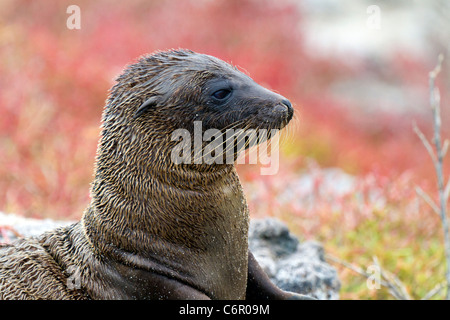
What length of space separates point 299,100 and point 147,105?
9115 mm

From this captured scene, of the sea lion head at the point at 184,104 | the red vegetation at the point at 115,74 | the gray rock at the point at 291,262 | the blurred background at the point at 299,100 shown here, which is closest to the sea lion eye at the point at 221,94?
the sea lion head at the point at 184,104

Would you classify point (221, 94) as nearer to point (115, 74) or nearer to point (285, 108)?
point (285, 108)

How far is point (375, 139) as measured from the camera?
38.0 feet

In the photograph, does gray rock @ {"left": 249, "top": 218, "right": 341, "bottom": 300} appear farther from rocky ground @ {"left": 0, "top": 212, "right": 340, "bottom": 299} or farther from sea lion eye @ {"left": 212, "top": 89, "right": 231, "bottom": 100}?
sea lion eye @ {"left": 212, "top": 89, "right": 231, "bottom": 100}

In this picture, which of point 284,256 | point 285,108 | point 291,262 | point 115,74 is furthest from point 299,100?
point 285,108

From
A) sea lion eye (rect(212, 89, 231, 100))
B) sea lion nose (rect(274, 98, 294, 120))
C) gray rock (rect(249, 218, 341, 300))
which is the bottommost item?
gray rock (rect(249, 218, 341, 300))

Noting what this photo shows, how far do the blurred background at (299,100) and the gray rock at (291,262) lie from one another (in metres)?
0.63

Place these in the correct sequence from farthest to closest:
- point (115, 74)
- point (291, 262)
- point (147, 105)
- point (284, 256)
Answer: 1. point (115, 74)
2. point (284, 256)
3. point (291, 262)
4. point (147, 105)

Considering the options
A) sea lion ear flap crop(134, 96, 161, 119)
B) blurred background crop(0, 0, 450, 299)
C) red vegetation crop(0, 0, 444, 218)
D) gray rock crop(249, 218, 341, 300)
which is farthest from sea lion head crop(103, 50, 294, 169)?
red vegetation crop(0, 0, 444, 218)

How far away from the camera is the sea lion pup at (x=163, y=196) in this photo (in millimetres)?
2641

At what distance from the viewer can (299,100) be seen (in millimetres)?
11539

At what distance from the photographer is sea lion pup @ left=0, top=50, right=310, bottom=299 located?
2.64 metres

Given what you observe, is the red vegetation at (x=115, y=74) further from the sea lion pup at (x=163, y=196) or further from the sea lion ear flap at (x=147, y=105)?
the sea lion ear flap at (x=147, y=105)

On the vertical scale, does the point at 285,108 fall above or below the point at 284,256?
above
